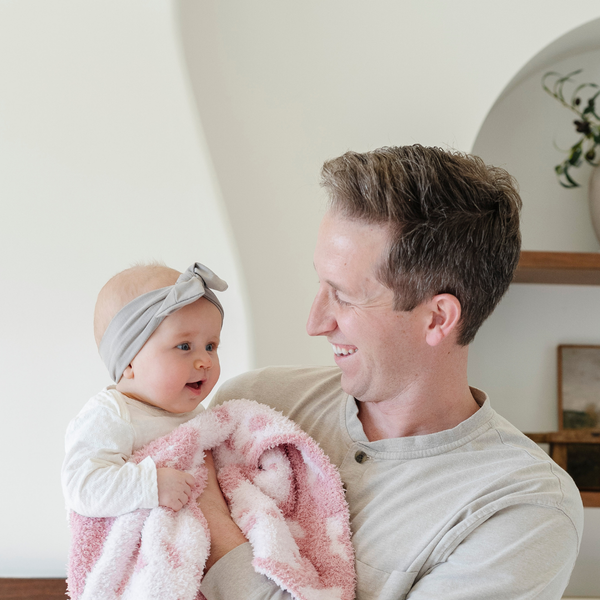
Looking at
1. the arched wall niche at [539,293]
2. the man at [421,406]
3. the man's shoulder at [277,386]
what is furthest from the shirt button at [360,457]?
the arched wall niche at [539,293]

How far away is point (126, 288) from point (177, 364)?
20 centimetres

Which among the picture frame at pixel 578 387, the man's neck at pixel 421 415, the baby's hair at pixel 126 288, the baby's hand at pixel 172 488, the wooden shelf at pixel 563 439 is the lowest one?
the wooden shelf at pixel 563 439

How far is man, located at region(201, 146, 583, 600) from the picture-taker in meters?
1.07

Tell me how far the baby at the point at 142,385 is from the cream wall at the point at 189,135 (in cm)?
71

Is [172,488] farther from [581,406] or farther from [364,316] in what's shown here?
[581,406]

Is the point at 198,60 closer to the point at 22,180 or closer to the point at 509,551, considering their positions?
the point at 22,180

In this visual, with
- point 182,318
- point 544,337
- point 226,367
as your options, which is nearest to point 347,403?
point 182,318

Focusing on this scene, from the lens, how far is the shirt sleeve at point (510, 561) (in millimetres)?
994

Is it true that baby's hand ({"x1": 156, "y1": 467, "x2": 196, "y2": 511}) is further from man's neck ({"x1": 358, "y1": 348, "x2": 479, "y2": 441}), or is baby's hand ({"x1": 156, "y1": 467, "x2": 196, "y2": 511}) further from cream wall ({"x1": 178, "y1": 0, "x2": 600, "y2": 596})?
cream wall ({"x1": 178, "y1": 0, "x2": 600, "y2": 596})

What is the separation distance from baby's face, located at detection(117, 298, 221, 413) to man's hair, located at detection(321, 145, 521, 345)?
0.37 m

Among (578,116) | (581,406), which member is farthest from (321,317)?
(578,116)

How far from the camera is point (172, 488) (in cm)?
112

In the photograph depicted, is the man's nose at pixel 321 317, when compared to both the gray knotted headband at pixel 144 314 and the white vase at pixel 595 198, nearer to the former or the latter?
the gray knotted headband at pixel 144 314

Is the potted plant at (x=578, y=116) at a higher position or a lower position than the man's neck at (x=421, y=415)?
higher
